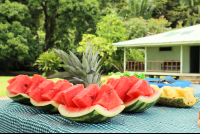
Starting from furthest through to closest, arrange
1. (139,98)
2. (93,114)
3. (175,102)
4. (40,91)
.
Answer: (175,102)
(40,91)
(139,98)
(93,114)

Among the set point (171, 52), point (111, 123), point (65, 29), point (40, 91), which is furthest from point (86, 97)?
point (65, 29)

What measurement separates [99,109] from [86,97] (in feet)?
0.55

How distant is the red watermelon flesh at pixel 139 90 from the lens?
212 cm

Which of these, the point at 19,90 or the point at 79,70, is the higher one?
the point at 79,70

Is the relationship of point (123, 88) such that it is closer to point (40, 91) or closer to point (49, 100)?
point (49, 100)

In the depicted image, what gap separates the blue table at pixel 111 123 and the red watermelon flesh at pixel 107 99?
155mm

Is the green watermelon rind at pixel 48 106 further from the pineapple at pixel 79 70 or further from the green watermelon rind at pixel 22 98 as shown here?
the pineapple at pixel 79 70

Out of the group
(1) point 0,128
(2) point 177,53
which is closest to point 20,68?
(2) point 177,53

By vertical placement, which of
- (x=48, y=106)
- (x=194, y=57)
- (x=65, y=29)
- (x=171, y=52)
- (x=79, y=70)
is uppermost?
(x=65, y=29)

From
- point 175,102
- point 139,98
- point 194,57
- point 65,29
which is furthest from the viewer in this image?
point 65,29

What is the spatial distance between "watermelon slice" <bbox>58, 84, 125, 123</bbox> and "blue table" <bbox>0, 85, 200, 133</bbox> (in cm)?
7

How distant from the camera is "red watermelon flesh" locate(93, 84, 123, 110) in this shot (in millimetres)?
1806

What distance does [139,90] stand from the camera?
83.0 inches

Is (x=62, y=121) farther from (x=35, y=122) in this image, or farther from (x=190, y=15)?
(x=190, y=15)
